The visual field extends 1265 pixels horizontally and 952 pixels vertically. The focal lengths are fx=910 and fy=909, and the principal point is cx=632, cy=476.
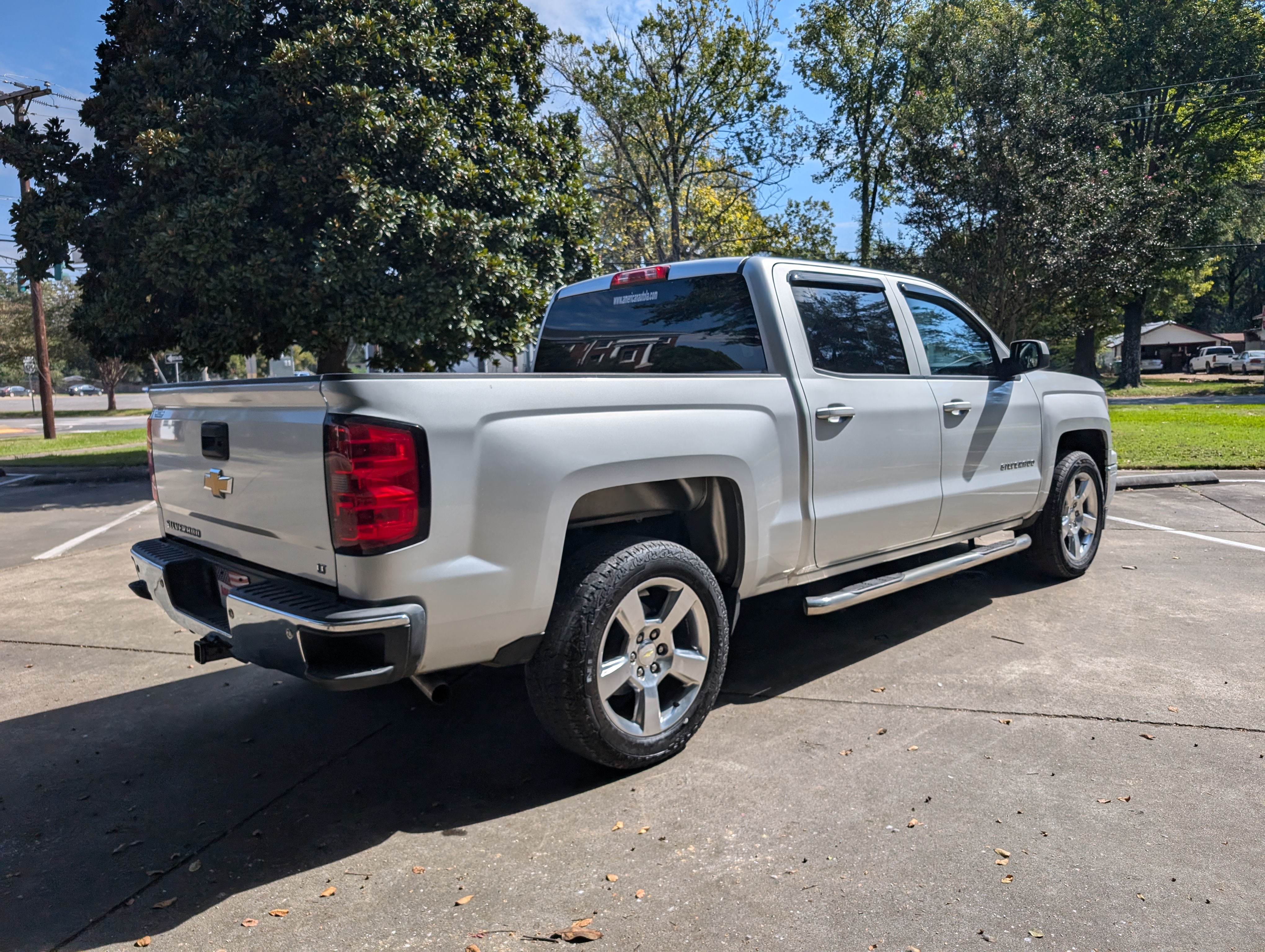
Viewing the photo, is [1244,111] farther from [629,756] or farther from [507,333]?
[629,756]

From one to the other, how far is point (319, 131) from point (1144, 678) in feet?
36.1

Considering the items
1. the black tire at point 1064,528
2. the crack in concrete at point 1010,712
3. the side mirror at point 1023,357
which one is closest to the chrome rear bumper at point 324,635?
the crack in concrete at point 1010,712

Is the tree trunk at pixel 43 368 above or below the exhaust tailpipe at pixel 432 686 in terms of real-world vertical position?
above

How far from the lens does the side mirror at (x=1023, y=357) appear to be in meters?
5.31

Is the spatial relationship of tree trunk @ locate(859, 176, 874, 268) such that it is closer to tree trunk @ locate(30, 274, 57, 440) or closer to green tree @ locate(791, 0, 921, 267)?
green tree @ locate(791, 0, 921, 267)

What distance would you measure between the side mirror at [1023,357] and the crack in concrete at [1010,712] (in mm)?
2204

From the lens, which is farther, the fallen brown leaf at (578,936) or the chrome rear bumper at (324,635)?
the chrome rear bumper at (324,635)

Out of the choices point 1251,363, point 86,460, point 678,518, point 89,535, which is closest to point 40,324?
point 86,460

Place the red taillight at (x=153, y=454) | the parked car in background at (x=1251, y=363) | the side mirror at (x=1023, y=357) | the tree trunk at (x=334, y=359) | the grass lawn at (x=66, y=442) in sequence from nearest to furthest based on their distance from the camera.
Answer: the red taillight at (x=153, y=454)
the side mirror at (x=1023, y=357)
the tree trunk at (x=334, y=359)
the grass lawn at (x=66, y=442)
the parked car in background at (x=1251, y=363)

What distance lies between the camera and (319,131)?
11508 mm

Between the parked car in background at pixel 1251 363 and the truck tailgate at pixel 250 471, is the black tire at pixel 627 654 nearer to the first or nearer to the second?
the truck tailgate at pixel 250 471

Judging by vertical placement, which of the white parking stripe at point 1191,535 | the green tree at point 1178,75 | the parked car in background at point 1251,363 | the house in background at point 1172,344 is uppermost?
the green tree at point 1178,75

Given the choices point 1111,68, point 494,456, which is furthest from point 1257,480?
point 1111,68

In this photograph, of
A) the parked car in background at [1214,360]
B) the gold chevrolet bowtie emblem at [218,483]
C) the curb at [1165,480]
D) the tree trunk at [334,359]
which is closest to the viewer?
the gold chevrolet bowtie emblem at [218,483]
